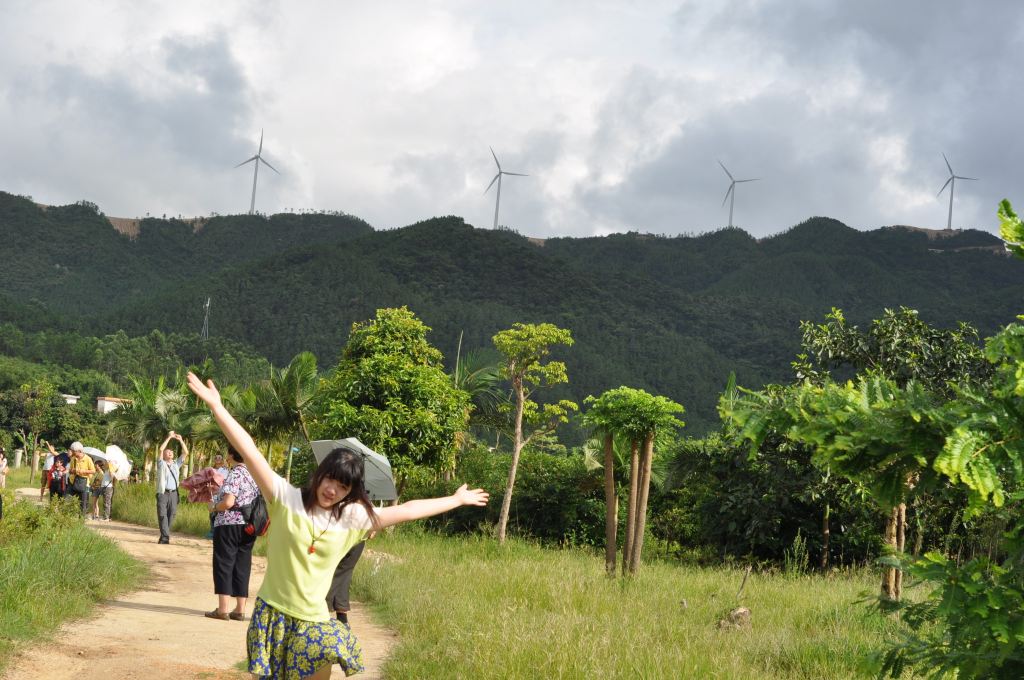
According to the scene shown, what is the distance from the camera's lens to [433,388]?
2070 cm

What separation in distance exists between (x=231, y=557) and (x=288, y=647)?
5277mm

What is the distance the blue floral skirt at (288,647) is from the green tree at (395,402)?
15565 mm

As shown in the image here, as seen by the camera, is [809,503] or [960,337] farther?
[809,503]

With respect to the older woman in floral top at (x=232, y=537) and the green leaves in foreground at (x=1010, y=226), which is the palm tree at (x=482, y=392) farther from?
the green leaves in foreground at (x=1010, y=226)

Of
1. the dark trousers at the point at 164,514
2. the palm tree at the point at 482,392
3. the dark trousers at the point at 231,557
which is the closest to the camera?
the dark trousers at the point at 231,557

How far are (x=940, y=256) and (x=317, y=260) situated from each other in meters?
73.7

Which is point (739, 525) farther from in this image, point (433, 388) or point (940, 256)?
point (940, 256)

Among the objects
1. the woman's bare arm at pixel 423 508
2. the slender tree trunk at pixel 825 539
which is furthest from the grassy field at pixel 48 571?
the slender tree trunk at pixel 825 539

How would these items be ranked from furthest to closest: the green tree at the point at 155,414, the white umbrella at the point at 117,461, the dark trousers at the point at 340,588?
the green tree at the point at 155,414 → the white umbrella at the point at 117,461 → the dark trousers at the point at 340,588

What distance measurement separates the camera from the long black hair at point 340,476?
416cm

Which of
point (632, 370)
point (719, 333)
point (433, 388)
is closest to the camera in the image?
point (433, 388)

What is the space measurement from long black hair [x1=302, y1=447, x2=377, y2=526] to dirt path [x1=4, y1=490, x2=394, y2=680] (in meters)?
3.17

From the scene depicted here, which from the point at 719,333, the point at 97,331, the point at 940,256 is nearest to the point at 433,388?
the point at 719,333

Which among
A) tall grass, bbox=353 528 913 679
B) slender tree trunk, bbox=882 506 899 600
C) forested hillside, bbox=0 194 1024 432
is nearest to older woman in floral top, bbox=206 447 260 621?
tall grass, bbox=353 528 913 679
